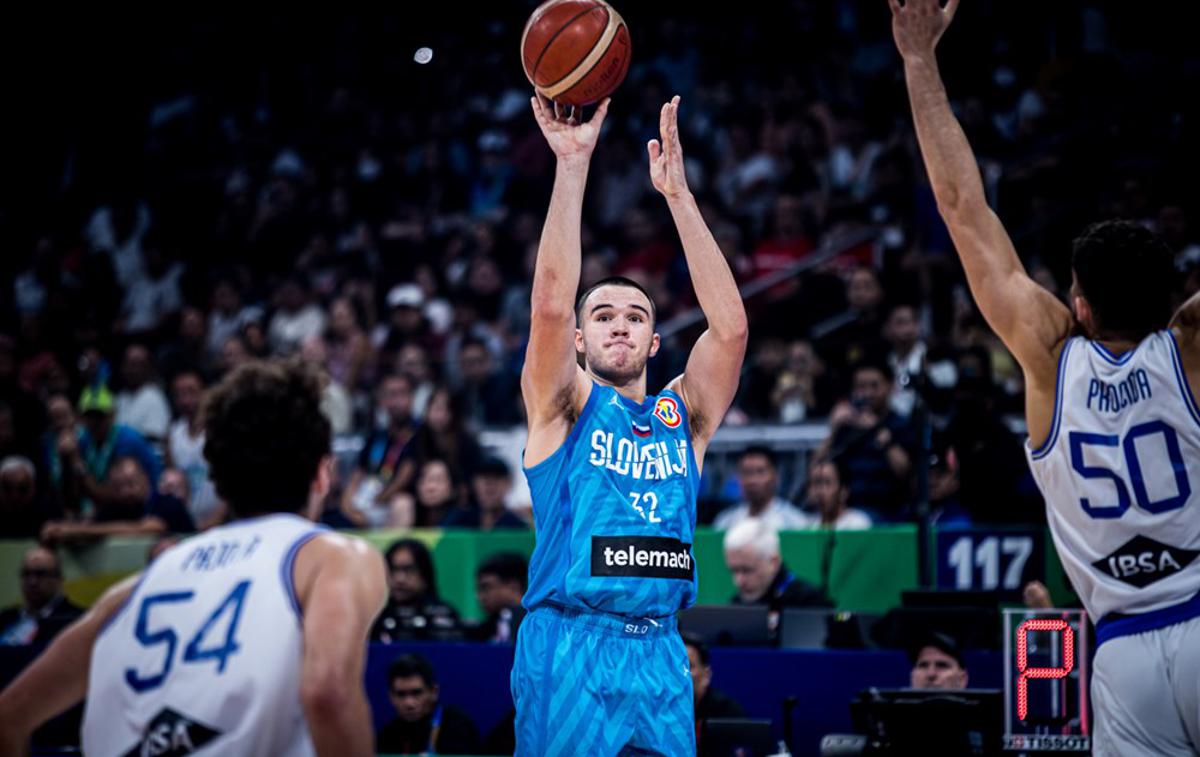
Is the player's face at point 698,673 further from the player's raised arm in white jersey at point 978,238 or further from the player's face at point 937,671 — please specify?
the player's raised arm in white jersey at point 978,238

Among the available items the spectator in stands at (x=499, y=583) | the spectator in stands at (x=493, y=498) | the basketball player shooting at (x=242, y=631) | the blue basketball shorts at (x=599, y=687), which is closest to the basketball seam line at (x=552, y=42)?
the blue basketball shorts at (x=599, y=687)

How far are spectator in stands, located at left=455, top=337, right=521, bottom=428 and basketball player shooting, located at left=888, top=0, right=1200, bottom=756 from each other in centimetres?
875

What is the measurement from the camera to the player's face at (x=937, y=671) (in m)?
7.42

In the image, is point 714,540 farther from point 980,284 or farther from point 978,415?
point 980,284

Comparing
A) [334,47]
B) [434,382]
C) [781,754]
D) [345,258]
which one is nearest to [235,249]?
[345,258]

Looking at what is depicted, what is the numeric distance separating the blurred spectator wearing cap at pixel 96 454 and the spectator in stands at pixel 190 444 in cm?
32

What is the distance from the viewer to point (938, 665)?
7426 millimetres

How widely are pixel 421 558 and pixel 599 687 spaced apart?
16.8 ft

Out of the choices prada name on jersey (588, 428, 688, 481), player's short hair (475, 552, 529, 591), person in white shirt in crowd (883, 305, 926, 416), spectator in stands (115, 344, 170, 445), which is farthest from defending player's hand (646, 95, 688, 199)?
spectator in stands (115, 344, 170, 445)

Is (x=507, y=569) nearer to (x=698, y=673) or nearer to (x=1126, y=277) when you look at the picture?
(x=698, y=673)

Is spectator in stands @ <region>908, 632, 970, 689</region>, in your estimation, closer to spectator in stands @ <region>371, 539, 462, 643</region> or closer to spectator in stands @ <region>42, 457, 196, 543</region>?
spectator in stands @ <region>371, 539, 462, 643</region>

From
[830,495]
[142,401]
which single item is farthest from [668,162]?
[142,401]

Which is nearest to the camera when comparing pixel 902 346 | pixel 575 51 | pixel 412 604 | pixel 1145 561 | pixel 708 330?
pixel 1145 561

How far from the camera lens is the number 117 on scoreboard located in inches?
248
